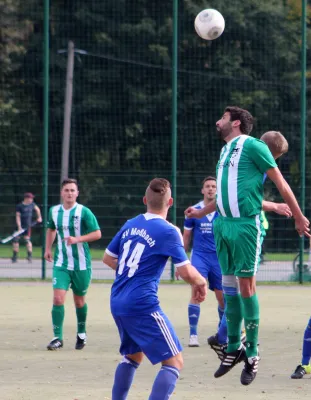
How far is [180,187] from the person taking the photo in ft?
74.6

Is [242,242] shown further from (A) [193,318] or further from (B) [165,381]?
(A) [193,318]

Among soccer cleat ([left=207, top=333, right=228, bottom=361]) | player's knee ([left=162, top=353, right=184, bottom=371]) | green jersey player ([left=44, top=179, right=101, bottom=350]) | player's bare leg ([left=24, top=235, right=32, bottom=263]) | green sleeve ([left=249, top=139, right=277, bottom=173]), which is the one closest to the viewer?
player's knee ([left=162, top=353, right=184, bottom=371])

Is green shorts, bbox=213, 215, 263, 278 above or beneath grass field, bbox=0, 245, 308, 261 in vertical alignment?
above

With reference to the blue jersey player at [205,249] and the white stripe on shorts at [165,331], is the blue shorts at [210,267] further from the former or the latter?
the white stripe on shorts at [165,331]

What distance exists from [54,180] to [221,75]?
379 inches

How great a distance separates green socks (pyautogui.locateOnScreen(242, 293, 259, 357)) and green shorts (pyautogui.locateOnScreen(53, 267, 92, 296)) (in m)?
4.00

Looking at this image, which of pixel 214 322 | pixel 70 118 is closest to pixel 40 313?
pixel 214 322

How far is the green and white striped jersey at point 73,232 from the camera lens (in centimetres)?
1155

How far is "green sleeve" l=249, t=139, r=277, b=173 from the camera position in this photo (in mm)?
7699

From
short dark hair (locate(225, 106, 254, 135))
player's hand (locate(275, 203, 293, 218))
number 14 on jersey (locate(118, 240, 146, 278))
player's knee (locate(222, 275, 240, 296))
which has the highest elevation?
short dark hair (locate(225, 106, 254, 135))

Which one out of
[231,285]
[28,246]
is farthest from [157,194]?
[28,246]

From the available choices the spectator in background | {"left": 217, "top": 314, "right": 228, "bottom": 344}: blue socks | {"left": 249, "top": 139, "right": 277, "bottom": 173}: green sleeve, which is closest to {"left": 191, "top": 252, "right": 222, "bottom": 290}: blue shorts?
{"left": 217, "top": 314, "right": 228, "bottom": 344}: blue socks

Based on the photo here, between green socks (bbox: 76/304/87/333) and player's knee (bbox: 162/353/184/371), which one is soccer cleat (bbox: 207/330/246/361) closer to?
player's knee (bbox: 162/353/184/371)

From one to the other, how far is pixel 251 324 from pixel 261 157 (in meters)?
1.30
